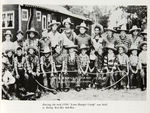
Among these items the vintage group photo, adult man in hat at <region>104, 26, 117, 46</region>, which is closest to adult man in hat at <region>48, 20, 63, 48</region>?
the vintage group photo

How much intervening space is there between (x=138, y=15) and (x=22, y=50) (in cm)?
27

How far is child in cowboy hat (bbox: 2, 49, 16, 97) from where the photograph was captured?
52 centimetres

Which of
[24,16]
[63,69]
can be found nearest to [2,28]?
[24,16]

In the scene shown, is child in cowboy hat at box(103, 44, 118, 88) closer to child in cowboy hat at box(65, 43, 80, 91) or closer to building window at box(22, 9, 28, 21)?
child in cowboy hat at box(65, 43, 80, 91)

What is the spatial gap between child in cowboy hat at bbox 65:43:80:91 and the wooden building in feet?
0.19

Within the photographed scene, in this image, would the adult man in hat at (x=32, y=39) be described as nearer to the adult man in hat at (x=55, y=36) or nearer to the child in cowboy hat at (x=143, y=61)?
the adult man in hat at (x=55, y=36)

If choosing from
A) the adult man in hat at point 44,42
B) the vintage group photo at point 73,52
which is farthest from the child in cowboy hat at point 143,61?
the adult man in hat at point 44,42

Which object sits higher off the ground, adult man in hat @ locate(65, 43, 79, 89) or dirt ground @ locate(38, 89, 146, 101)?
adult man in hat @ locate(65, 43, 79, 89)

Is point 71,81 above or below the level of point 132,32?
below

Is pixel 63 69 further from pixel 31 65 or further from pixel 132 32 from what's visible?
pixel 132 32

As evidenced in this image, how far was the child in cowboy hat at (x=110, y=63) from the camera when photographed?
525mm

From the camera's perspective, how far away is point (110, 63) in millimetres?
527

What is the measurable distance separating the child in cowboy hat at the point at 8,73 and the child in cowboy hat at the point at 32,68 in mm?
35

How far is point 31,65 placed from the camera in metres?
0.52
